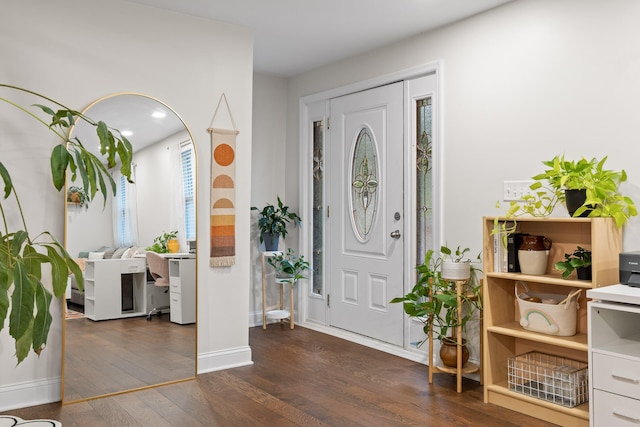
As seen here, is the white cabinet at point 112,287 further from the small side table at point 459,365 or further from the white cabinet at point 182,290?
the small side table at point 459,365

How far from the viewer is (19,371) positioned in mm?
3080

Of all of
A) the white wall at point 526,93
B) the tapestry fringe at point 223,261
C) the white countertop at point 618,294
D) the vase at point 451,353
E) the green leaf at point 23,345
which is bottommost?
the vase at point 451,353

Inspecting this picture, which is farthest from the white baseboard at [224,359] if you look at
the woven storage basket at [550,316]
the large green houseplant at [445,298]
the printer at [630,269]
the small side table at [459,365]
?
the printer at [630,269]

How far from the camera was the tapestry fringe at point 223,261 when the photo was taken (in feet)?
12.3

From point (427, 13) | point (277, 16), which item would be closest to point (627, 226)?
point (427, 13)

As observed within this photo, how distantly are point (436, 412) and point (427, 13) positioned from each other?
2.47 metres

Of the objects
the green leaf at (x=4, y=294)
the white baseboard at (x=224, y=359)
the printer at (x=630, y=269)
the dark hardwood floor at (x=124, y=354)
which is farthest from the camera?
the white baseboard at (x=224, y=359)

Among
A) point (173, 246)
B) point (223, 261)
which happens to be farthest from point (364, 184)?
point (173, 246)

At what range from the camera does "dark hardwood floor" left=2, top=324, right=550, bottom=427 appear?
2904mm

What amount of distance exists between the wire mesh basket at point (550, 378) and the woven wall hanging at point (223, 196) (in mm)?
1954

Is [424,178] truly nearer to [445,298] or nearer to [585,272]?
[445,298]

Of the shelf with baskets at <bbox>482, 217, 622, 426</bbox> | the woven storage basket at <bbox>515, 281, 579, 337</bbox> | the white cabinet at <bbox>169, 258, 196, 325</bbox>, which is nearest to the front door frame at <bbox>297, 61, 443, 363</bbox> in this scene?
the shelf with baskets at <bbox>482, 217, 622, 426</bbox>

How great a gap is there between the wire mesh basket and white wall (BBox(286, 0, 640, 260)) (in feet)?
2.43

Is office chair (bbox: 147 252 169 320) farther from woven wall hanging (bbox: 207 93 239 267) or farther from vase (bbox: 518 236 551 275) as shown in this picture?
vase (bbox: 518 236 551 275)
